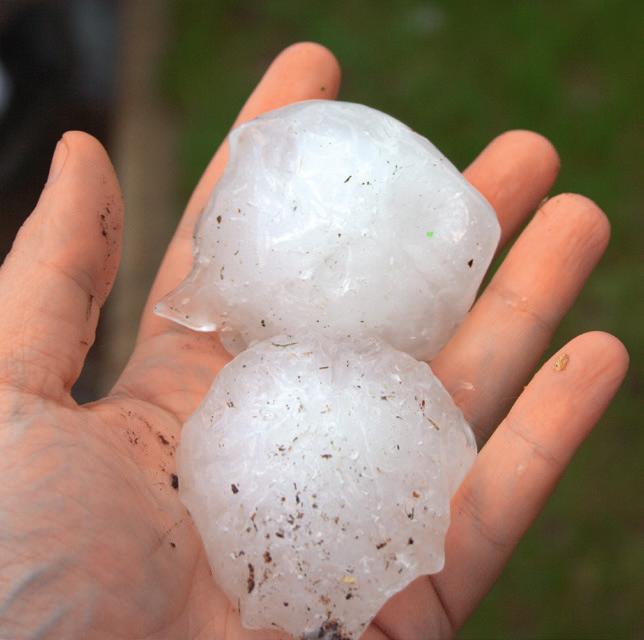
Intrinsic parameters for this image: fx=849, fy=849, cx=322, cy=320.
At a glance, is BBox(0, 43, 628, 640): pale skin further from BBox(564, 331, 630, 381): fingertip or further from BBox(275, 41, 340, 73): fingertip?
BBox(275, 41, 340, 73): fingertip

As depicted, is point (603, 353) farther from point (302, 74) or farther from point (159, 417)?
point (302, 74)

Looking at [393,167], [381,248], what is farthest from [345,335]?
[393,167]

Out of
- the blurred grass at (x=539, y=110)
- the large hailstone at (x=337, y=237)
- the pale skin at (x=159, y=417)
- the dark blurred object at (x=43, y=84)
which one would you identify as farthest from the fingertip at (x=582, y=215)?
the dark blurred object at (x=43, y=84)

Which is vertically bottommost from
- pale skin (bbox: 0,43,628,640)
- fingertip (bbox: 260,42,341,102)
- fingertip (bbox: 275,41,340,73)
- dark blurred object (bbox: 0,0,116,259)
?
dark blurred object (bbox: 0,0,116,259)

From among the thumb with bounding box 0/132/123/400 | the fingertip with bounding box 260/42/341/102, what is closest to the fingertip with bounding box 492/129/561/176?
the fingertip with bounding box 260/42/341/102

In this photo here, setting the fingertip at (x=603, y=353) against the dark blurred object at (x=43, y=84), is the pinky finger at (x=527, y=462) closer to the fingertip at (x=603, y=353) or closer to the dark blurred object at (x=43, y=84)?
the fingertip at (x=603, y=353)

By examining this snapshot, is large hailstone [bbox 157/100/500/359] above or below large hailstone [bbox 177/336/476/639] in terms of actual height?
above
